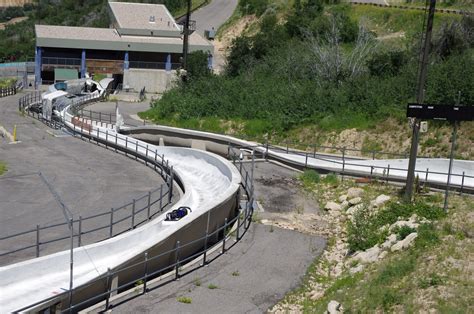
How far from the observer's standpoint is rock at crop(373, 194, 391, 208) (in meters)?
25.7

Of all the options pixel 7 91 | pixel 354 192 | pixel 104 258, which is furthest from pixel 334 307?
pixel 7 91

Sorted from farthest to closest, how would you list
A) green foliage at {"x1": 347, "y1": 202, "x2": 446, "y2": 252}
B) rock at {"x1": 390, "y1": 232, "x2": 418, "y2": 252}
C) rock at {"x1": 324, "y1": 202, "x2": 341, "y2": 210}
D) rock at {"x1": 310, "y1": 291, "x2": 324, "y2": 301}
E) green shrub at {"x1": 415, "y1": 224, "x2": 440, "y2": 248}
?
rock at {"x1": 324, "y1": 202, "x2": 341, "y2": 210} → green foliage at {"x1": 347, "y1": 202, "x2": 446, "y2": 252} → rock at {"x1": 390, "y1": 232, "x2": 418, "y2": 252} → green shrub at {"x1": 415, "y1": 224, "x2": 440, "y2": 248} → rock at {"x1": 310, "y1": 291, "x2": 324, "y2": 301}

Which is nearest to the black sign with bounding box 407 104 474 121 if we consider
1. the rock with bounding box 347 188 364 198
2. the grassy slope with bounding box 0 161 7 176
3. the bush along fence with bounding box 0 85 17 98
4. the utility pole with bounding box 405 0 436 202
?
the utility pole with bounding box 405 0 436 202

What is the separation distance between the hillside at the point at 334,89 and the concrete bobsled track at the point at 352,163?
13.7 feet

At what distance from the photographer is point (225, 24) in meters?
97.4

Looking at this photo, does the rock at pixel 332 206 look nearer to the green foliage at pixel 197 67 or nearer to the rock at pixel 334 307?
the rock at pixel 334 307

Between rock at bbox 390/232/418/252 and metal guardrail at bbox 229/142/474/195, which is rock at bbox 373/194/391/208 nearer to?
metal guardrail at bbox 229/142/474/195

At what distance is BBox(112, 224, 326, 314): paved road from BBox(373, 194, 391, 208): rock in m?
4.03

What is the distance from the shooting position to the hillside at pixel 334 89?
40188mm

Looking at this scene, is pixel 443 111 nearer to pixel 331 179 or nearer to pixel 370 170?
pixel 331 179

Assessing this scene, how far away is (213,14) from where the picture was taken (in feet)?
346

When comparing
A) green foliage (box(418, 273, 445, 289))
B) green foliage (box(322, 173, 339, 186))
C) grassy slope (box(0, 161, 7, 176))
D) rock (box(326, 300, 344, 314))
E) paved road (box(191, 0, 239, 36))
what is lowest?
grassy slope (box(0, 161, 7, 176))

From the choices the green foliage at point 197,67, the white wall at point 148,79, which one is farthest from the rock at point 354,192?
the white wall at point 148,79

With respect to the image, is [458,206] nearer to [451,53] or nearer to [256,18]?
→ [451,53]
